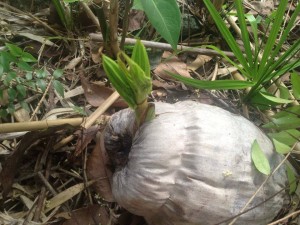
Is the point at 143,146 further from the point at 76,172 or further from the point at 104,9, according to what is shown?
the point at 104,9

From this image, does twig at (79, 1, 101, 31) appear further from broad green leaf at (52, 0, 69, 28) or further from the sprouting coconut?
the sprouting coconut

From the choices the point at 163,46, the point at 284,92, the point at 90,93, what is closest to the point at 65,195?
the point at 90,93

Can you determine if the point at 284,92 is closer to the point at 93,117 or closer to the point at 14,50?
the point at 93,117

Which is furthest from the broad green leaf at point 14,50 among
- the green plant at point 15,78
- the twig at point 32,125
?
the twig at point 32,125

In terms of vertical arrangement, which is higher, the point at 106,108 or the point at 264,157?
the point at 264,157

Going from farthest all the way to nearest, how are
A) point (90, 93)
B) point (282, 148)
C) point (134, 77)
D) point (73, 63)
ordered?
point (73, 63) < point (90, 93) < point (282, 148) < point (134, 77)

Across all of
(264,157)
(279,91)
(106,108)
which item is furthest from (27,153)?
(279,91)
